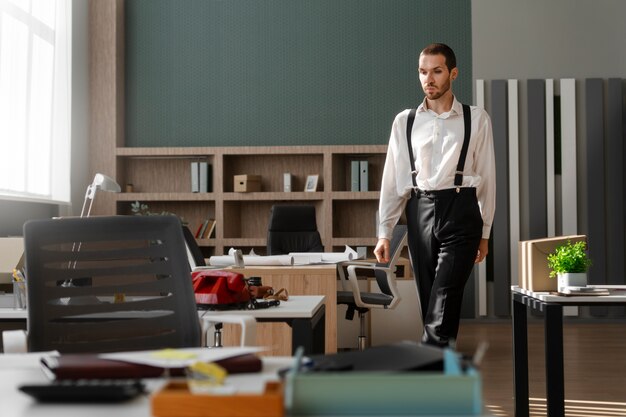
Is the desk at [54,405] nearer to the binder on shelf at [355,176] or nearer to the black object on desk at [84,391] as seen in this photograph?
the black object on desk at [84,391]

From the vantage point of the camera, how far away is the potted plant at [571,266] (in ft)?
9.51

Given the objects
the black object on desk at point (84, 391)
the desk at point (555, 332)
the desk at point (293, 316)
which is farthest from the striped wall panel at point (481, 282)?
the black object on desk at point (84, 391)

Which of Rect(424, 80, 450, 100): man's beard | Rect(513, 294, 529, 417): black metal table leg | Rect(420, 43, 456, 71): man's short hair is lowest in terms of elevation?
Rect(513, 294, 529, 417): black metal table leg

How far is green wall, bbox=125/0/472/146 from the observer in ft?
26.4

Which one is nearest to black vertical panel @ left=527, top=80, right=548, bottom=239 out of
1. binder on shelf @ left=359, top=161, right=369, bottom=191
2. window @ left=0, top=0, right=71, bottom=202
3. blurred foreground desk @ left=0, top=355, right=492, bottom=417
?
binder on shelf @ left=359, top=161, right=369, bottom=191

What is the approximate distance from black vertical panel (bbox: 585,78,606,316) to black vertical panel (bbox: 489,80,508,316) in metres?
0.73

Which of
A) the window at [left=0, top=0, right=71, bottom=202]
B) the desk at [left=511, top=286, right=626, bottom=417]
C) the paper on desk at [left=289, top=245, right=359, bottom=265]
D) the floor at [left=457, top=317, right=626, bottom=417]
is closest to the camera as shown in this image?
the desk at [left=511, top=286, right=626, bottom=417]

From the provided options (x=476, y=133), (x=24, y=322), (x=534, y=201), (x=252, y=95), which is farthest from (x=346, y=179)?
(x=24, y=322)

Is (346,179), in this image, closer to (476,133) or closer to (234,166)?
(234,166)

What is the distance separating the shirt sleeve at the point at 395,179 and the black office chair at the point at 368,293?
206 cm

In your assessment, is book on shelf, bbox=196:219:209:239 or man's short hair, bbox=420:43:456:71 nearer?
man's short hair, bbox=420:43:456:71

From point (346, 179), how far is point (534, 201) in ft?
5.75

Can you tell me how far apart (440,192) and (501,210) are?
4810mm

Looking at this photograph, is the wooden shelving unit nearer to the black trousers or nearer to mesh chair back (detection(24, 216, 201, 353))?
the black trousers
